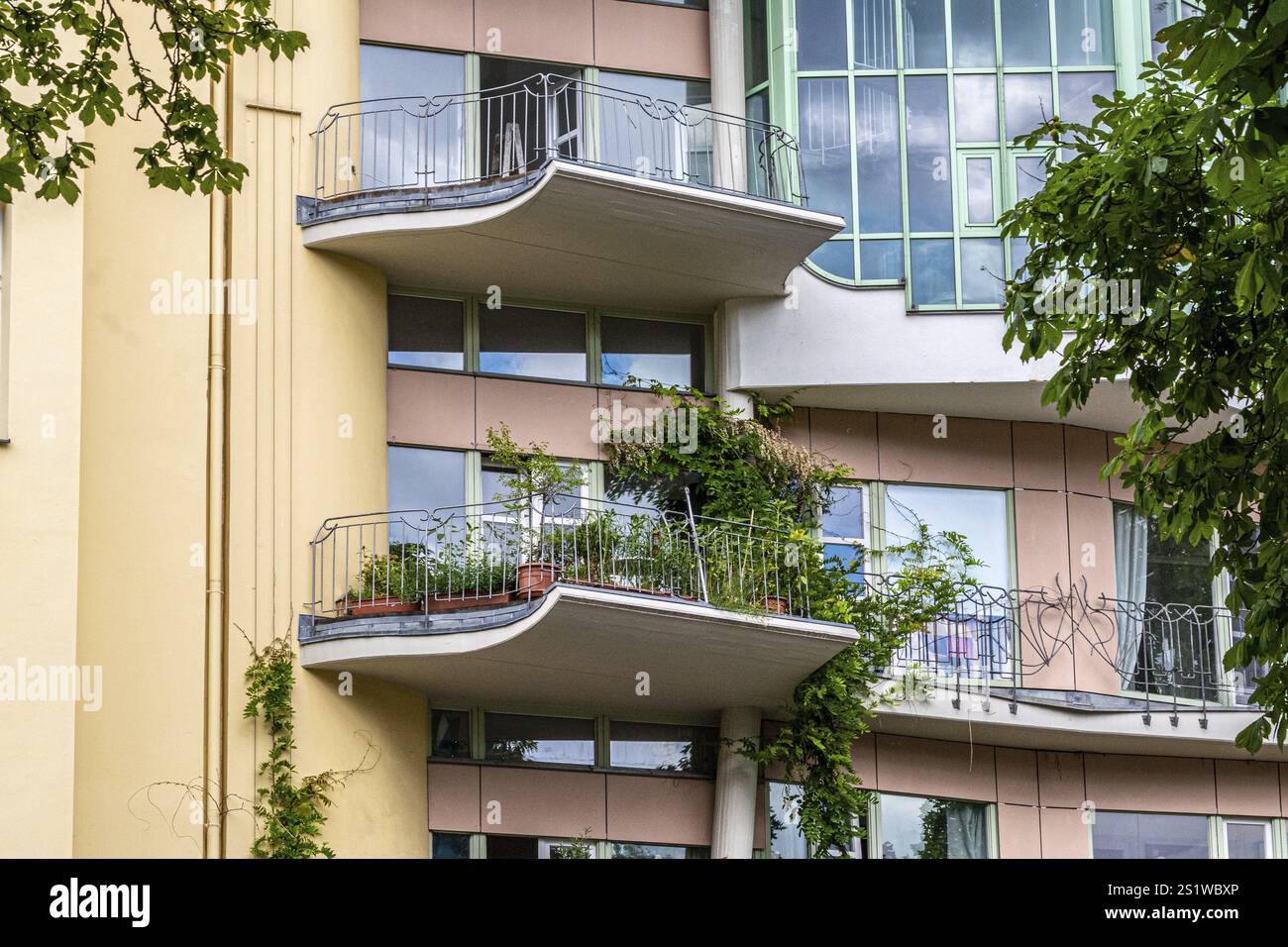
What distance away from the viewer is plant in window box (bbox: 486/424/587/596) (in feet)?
50.2

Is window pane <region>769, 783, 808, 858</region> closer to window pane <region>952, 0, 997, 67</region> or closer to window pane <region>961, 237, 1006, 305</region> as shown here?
window pane <region>961, 237, 1006, 305</region>

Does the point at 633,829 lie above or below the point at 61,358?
below

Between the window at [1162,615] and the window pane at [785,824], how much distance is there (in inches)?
155

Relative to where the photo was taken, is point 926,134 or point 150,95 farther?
point 926,134

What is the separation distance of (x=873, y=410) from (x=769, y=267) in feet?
6.64

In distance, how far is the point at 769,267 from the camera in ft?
57.8

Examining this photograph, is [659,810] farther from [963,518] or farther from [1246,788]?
[1246,788]

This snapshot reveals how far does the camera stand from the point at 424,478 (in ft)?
56.5

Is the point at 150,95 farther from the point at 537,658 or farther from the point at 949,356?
the point at 949,356

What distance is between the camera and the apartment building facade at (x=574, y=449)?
15.1m

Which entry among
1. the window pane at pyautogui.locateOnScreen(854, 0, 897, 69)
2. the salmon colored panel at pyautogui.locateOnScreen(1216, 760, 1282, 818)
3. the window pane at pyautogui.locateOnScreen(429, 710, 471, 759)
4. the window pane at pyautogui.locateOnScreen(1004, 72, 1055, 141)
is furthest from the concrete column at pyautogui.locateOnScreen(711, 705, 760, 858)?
the window pane at pyautogui.locateOnScreen(854, 0, 897, 69)

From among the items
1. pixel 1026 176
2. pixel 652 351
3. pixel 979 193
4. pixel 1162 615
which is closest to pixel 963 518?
pixel 1162 615

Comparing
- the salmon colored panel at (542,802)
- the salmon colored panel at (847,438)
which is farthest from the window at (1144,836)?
the salmon colored panel at (542,802)
